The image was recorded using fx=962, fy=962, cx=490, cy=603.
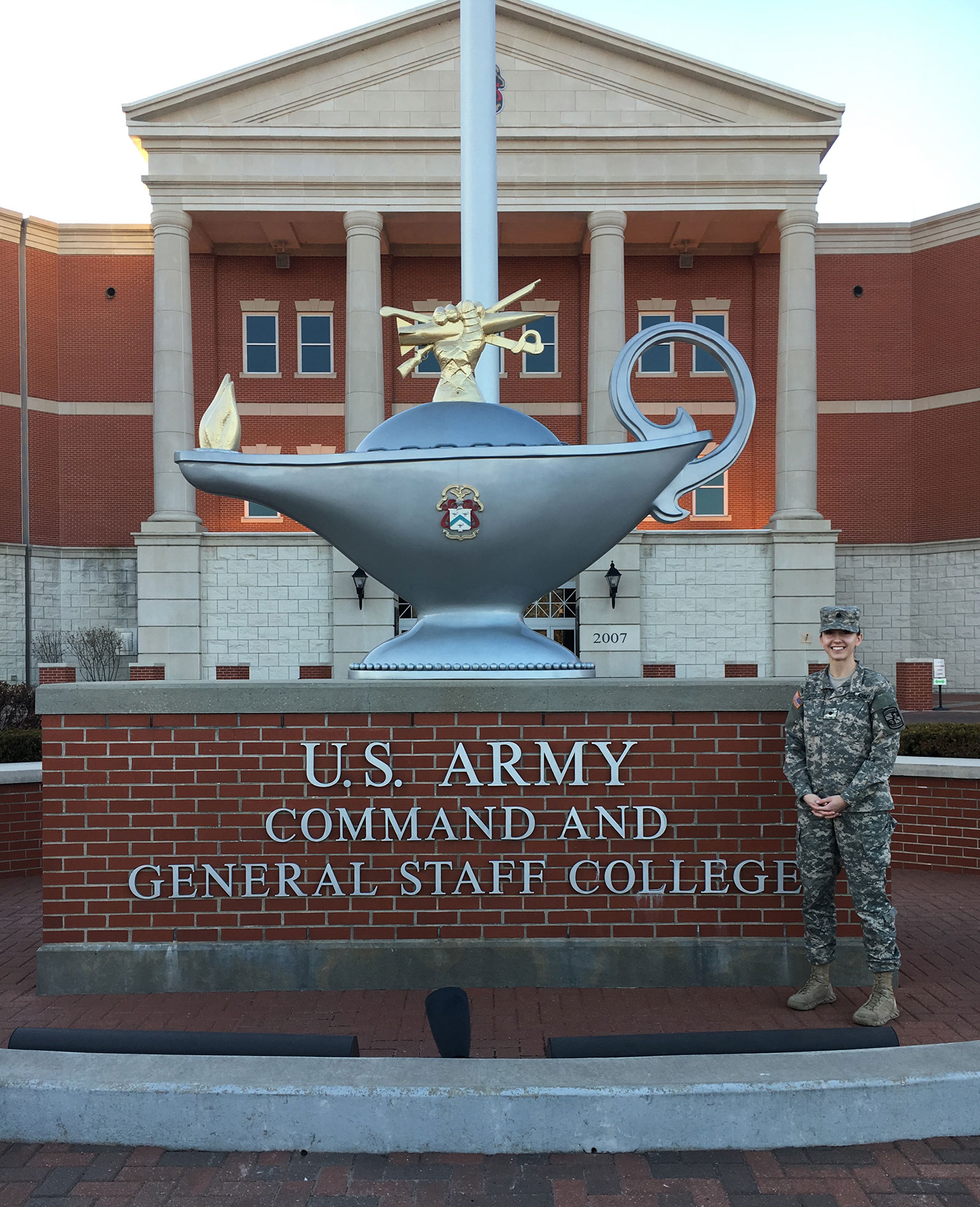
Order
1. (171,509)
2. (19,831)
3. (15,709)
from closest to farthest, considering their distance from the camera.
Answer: (19,831) < (15,709) < (171,509)

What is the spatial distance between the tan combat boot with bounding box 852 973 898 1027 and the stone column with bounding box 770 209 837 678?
1984 centimetres

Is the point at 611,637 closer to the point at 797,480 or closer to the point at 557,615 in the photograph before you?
the point at 557,615

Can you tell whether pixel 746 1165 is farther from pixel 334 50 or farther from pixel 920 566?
pixel 920 566

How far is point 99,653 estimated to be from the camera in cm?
2495

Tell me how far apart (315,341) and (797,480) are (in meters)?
13.9

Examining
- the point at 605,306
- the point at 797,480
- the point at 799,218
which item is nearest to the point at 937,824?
the point at 797,480

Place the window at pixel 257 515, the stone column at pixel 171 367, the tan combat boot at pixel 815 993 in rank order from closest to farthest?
1. the tan combat boot at pixel 815 993
2. the stone column at pixel 171 367
3. the window at pixel 257 515

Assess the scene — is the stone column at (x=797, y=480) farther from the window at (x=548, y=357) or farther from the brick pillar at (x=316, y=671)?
the brick pillar at (x=316, y=671)

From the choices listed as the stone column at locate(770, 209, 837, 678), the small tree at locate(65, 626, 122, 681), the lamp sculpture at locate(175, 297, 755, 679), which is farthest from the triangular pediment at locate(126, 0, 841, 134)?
the lamp sculpture at locate(175, 297, 755, 679)

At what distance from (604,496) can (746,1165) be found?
3.60 meters

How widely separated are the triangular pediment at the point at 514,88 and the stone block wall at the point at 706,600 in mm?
10418

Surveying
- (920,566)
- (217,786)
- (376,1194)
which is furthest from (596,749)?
(920,566)

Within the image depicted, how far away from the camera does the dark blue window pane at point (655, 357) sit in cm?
2750

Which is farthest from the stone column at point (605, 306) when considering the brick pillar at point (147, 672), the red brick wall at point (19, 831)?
the red brick wall at point (19, 831)
